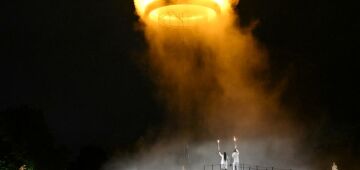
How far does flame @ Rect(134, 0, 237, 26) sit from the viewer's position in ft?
61.8

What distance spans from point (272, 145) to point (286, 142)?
5.17 ft

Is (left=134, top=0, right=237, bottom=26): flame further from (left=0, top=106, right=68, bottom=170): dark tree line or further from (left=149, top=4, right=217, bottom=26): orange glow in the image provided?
(left=0, top=106, right=68, bottom=170): dark tree line

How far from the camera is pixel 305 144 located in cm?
5397

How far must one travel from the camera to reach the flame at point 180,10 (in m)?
18.8

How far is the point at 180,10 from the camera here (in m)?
19.7

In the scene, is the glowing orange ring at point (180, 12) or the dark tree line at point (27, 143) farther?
the dark tree line at point (27, 143)

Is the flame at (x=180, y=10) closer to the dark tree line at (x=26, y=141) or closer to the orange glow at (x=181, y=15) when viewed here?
the orange glow at (x=181, y=15)

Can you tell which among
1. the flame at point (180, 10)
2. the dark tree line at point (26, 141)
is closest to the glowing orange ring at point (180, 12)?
the flame at point (180, 10)

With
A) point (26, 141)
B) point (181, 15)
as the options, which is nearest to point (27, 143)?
point (26, 141)

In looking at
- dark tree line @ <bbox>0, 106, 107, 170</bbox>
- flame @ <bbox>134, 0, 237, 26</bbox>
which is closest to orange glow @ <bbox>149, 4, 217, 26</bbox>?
flame @ <bbox>134, 0, 237, 26</bbox>

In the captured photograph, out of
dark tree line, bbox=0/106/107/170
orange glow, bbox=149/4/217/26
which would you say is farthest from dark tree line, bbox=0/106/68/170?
orange glow, bbox=149/4/217/26

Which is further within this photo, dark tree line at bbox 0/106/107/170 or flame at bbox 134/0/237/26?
dark tree line at bbox 0/106/107/170

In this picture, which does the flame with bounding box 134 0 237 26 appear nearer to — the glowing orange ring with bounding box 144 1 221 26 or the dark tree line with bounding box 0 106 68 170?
the glowing orange ring with bounding box 144 1 221 26

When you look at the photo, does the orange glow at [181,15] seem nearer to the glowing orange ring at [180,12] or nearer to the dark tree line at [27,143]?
the glowing orange ring at [180,12]
